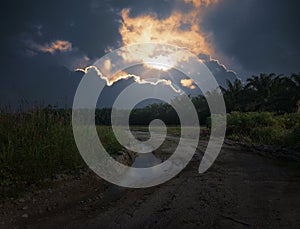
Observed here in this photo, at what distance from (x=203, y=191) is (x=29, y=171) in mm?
3216

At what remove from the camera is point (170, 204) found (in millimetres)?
4117

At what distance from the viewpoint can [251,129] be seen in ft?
53.7

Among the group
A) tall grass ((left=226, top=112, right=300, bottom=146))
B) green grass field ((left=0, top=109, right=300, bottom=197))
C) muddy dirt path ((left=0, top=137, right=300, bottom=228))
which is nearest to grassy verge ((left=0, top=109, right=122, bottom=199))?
green grass field ((left=0, top=109, right=300, bottom=197))

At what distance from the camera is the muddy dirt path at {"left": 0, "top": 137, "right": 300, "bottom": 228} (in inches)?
136

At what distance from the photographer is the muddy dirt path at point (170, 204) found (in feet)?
11.3

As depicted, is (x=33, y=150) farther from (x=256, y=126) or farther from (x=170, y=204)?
(x=256, y=126)

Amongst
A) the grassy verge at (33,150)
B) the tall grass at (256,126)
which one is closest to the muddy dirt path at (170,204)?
the grassy verge at (33,150)

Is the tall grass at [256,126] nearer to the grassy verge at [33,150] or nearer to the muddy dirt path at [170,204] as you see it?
the muddy dirt path at [170,204]

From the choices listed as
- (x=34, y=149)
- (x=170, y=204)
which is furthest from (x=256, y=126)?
(x=34, y=149)

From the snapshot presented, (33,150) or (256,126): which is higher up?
(256,126)

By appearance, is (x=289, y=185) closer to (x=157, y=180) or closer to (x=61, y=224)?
(x=157, y=180)

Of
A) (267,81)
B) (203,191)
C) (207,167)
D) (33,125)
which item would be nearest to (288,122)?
(207,167)

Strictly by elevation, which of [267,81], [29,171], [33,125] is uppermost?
[267,81]

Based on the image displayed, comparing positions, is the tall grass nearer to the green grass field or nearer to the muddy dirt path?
the muddy dirt path
